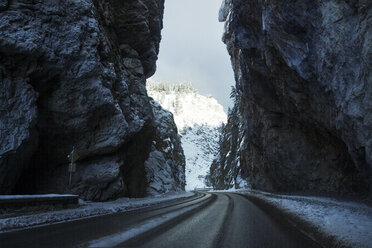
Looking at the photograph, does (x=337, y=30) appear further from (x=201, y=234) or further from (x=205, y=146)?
(x=205, y=146)

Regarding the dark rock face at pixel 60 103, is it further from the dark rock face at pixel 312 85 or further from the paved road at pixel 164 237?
the dark rock face at pixel 312 85

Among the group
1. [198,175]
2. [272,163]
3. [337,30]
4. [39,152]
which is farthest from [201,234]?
[198,175]

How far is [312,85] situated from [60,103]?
15841 millimetres

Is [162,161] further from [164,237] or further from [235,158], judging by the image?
[164,237]

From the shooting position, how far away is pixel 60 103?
637 inches

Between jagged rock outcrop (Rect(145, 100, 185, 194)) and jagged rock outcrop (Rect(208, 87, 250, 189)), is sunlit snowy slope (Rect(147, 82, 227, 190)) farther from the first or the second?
jagged rock outcrop (Rect(145, 100, 185, 194))

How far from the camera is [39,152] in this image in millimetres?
16297

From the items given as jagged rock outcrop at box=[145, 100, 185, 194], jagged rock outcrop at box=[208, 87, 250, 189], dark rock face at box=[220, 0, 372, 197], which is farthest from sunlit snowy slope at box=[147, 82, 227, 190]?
dark rock face at box=[220, 0, 372, 197]

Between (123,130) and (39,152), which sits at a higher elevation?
(123,130)

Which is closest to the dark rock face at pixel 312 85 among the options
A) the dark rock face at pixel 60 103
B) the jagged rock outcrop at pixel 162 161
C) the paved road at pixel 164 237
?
the paved road at pixel 164 237

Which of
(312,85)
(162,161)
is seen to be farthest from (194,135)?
(312,85)

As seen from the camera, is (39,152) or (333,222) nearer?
(333,222)

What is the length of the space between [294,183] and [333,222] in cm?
1630

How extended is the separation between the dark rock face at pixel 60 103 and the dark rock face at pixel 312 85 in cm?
1217
